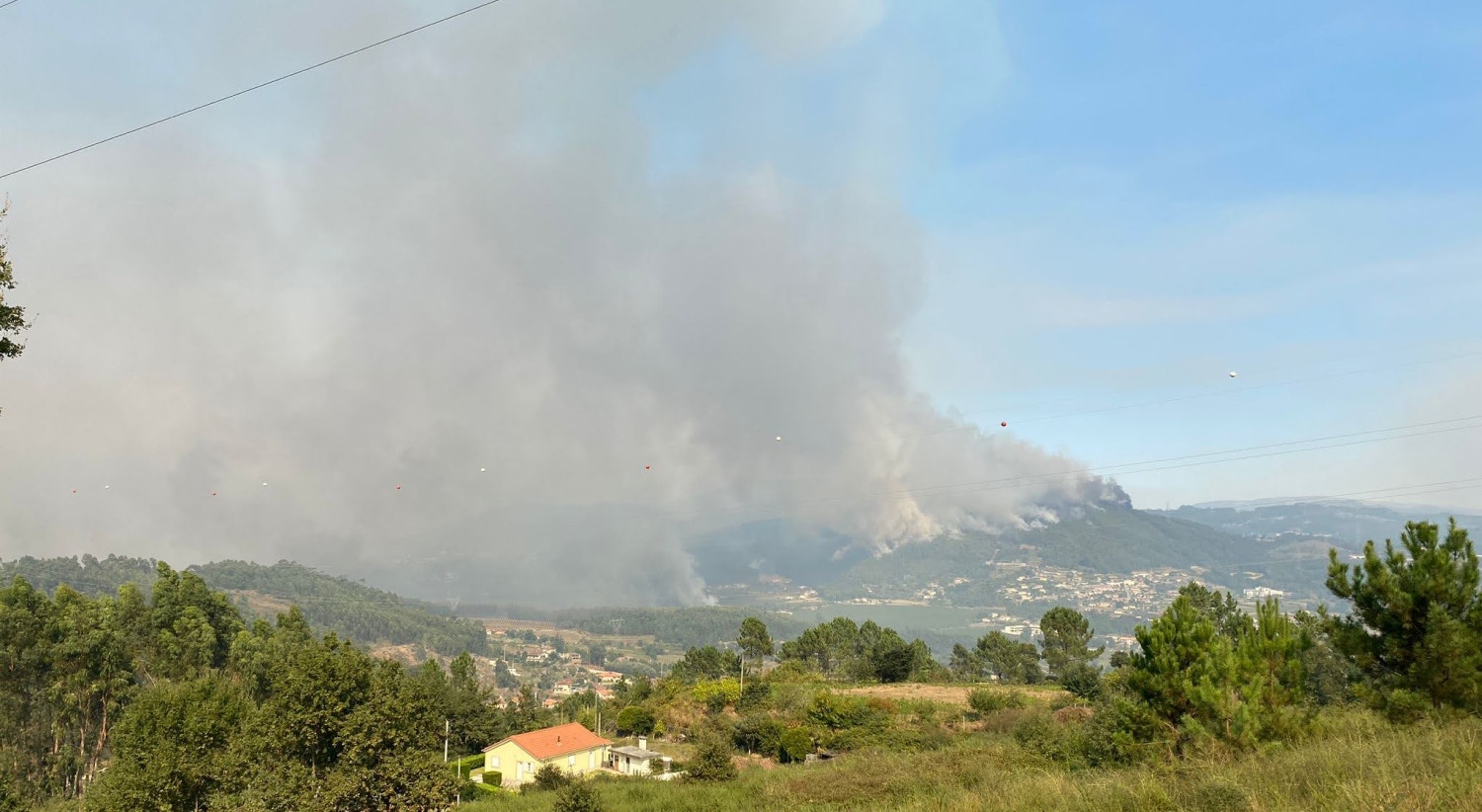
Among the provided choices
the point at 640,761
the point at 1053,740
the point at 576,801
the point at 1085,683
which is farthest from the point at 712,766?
the point at 1085,683

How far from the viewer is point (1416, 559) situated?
17.7m

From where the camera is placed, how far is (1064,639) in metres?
82.8

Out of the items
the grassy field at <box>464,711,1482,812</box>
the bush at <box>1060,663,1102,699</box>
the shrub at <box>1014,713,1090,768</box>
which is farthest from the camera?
the bush at <box>1060,663,1102,699</box>

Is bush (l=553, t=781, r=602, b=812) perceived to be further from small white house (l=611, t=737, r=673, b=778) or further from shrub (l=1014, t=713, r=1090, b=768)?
small white house (l=611, t=737, r=673, b=778)

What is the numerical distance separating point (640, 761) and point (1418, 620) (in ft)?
148

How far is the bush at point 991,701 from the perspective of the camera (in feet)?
167

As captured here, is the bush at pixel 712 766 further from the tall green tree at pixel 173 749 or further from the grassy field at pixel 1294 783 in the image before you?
the tall green tree at pixel 173 749

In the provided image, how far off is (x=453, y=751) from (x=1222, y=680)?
230 feet

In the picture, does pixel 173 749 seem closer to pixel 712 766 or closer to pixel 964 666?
pixel 712 766

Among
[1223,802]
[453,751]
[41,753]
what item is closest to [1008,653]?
[453,751]

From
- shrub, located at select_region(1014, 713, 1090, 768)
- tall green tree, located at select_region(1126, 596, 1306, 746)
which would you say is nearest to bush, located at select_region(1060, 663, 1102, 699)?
shrub, located at select_region(1014, 713, 1090, 768)

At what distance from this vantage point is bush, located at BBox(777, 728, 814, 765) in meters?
44.2

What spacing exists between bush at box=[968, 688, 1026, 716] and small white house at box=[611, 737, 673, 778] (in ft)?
75.0

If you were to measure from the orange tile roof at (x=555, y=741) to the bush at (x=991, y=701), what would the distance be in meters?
29.8
